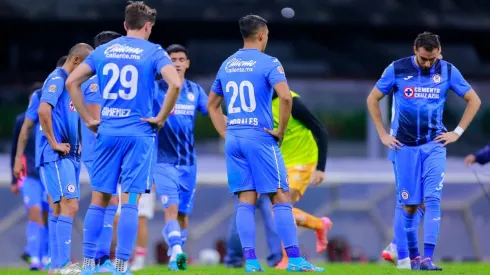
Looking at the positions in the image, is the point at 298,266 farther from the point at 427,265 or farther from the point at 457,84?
the point at 457,84

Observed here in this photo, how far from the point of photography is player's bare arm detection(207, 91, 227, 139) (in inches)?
393

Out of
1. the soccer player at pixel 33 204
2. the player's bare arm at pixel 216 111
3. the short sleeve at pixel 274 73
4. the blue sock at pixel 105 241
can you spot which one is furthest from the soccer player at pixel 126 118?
the soccer player at pixel 33 204

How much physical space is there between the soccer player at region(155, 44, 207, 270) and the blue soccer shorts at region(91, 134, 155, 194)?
263 centimetres

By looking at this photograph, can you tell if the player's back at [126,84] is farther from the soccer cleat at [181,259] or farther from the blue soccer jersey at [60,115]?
the soccer cleat at [181,259]

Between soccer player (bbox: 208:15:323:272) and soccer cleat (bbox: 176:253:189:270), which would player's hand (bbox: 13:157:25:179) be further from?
soccer player (bbox: 208:15:323:272)

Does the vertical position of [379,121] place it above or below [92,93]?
below

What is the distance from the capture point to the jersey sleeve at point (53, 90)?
9.73 metres

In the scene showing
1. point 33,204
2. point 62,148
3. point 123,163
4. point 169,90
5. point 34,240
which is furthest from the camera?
point 33,204

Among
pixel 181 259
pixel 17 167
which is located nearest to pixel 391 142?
pixel 181 259

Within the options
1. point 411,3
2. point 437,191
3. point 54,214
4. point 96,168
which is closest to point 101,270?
point 54,214

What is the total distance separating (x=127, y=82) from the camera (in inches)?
338

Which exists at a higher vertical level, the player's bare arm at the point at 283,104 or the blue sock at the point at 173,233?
the player's bare arm at the point at 283,104

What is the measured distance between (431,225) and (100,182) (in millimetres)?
3072

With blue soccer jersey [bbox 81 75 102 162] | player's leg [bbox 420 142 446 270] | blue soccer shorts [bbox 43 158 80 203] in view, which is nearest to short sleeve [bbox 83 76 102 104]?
blue soccer jersey [bbox 81 75 102 162]
